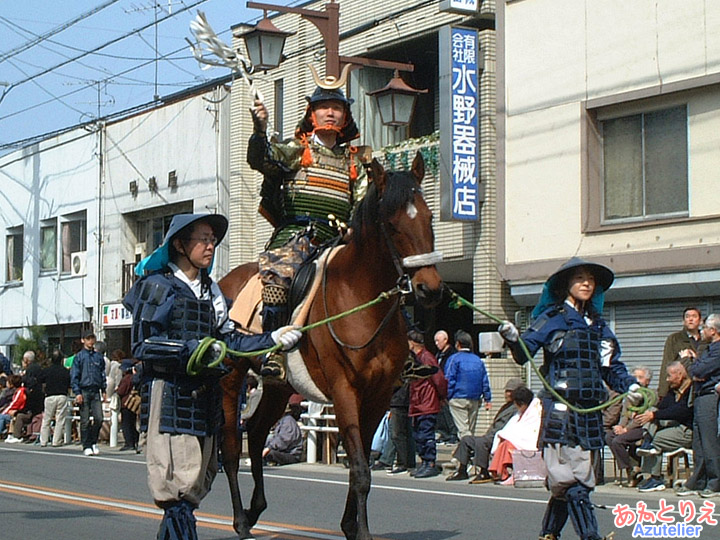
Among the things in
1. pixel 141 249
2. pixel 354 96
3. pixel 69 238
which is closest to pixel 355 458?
pixel 354 96

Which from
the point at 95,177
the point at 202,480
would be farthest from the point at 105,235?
the point at 202,480

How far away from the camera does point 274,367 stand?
9492 mm

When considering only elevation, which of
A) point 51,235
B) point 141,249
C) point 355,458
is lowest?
point 355,458

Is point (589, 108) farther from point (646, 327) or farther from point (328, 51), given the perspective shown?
point (328, 51)

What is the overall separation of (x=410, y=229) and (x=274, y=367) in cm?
169

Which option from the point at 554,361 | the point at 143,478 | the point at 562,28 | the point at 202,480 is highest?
the point at 562,28

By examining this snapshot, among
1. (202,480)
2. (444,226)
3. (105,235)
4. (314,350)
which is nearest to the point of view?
(202,480)

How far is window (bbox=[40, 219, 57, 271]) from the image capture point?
3922cm

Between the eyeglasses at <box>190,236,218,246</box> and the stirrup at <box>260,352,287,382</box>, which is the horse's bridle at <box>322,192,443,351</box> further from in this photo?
the eyeglasses at <box>190,236,218,246</box>

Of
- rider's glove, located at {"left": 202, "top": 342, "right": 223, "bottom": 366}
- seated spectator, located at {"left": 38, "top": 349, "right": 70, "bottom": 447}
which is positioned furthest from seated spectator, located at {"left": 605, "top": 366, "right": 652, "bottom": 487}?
seated spectator, located at {"left": 38, "top": 349, "right": 70, "bottom": 447}

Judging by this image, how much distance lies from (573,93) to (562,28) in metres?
1.20

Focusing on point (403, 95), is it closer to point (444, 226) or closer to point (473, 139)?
point (473, 139)

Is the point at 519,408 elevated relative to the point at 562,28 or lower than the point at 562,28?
lower

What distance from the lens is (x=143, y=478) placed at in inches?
631
